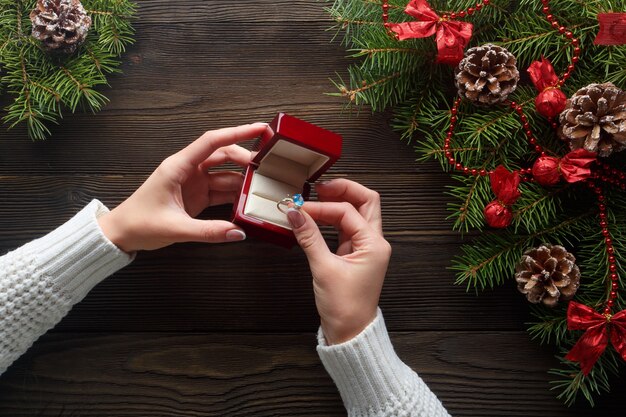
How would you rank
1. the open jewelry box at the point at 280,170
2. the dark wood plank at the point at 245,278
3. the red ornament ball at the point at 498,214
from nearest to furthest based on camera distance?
the open jewelry box at the point at 280,170, the red ornament ball at the point at 498,214, the dark wood plank at the point at 245,278

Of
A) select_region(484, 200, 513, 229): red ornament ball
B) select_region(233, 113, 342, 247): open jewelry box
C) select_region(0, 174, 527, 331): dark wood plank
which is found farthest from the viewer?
select_region(0, 174, 527, 331): dark wood plank

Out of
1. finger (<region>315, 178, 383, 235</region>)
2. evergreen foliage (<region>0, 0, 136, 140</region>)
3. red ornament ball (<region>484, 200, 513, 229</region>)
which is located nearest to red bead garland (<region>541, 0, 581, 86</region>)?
red ornament ball (<region>484, 200, 513, 229</region>)

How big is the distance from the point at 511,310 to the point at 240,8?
76 cm

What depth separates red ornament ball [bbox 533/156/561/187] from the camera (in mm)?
879

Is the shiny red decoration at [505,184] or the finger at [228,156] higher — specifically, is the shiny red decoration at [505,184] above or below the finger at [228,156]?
below

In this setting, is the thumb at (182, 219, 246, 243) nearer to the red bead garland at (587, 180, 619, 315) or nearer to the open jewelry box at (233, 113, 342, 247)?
the open jewelry box at (233, 113, 342, 247)

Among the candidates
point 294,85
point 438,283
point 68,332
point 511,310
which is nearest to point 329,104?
point 294,85

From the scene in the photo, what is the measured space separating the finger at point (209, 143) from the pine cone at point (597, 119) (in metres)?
0.52

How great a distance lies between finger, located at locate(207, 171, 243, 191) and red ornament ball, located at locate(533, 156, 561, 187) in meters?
0.51

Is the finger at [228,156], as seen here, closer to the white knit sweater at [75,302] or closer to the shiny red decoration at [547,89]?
the white knit sweater at [75,302]

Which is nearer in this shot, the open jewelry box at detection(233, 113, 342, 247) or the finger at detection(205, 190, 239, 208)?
the open jewelry box at detection(233, 113, 342, 247)

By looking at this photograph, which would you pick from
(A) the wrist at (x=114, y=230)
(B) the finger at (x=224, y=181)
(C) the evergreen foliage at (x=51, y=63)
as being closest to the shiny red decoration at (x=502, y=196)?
(B) the finger at (x=224, y=181)

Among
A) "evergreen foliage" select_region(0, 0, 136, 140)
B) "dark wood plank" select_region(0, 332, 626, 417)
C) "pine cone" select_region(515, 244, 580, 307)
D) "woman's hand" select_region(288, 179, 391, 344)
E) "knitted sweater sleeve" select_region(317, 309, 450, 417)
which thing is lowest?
"dark wood plank" select_region(0, 332, 626, 417)

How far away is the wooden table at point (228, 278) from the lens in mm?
977
